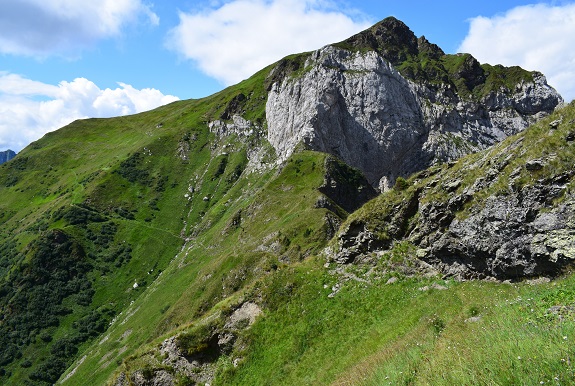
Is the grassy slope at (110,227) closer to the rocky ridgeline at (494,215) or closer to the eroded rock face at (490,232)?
the eroded rock face at (490,232)

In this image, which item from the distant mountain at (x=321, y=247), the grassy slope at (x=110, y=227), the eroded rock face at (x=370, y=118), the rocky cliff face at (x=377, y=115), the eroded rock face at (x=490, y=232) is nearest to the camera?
the distant mountain at (x=321, y=247)

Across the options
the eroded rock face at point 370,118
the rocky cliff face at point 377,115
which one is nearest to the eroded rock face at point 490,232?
the rocky cliff face at point 377,115

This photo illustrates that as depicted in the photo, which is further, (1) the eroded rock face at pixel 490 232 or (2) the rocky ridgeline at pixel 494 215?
(2) the rocky ridgeline at pixel 494 215

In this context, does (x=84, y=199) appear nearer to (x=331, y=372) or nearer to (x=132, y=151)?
(x=132, y=151)

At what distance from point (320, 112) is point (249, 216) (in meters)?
70.6

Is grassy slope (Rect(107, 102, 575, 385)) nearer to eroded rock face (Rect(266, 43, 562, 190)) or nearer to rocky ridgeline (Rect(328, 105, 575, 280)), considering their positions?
rocky ridgeline (Rect(328, 105, 575, 280))

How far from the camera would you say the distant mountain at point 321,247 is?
59.1 ft

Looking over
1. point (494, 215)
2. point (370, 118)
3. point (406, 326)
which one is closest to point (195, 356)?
point (406, 326)

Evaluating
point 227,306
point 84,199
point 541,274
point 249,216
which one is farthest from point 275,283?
point 84,199

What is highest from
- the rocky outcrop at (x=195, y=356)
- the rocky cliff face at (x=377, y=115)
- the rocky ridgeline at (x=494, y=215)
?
the rocky cliff face at (x=377, y=115)

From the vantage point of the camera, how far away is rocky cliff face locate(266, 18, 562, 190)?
15862 centimetres

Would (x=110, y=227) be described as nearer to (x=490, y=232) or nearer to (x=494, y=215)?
(x=490, y=232)

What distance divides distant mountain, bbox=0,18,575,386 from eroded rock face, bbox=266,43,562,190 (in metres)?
0.99

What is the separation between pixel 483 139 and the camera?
179875mm
